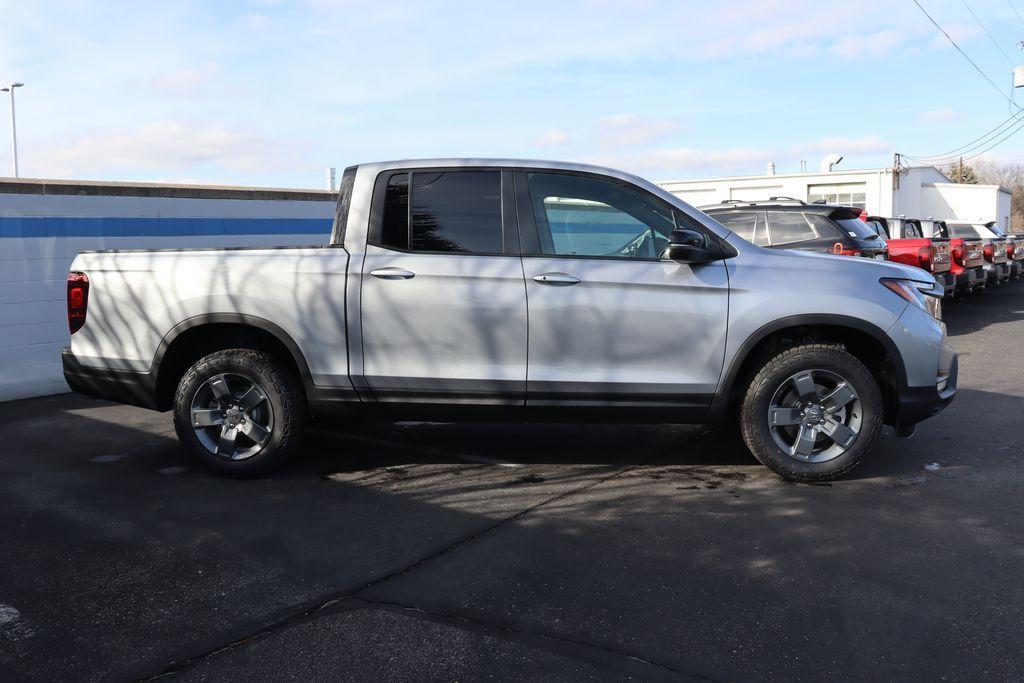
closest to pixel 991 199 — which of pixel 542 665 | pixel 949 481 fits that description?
pixel 949 481

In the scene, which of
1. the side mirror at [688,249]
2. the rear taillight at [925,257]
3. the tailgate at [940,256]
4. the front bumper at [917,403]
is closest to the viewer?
the side mirror at [688,249]

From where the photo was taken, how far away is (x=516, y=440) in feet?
21.3

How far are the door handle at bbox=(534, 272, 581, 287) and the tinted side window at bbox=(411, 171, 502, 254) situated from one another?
0.32 metres

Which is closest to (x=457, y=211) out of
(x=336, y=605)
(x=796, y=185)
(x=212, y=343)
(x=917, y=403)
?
(x=212, y=343)

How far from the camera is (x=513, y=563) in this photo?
403cm

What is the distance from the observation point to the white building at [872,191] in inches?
1743

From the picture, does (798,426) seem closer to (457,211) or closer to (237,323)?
(457,211)

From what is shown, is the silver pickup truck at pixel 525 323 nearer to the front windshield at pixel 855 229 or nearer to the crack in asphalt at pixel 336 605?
the crack in asphalt at pixel 336 605

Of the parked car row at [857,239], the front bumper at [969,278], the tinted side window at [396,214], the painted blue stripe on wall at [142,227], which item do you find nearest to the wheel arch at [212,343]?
the tinted side window at [396,214]

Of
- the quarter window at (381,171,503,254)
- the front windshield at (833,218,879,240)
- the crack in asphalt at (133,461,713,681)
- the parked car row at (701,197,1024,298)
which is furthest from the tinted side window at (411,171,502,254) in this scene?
the front windshield at (833,218,879,240)

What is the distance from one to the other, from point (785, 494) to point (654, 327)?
1.23m

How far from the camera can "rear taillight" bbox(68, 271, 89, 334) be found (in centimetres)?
560

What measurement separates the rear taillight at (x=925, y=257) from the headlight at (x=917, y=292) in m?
8.20

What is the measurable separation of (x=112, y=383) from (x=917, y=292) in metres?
5.04
